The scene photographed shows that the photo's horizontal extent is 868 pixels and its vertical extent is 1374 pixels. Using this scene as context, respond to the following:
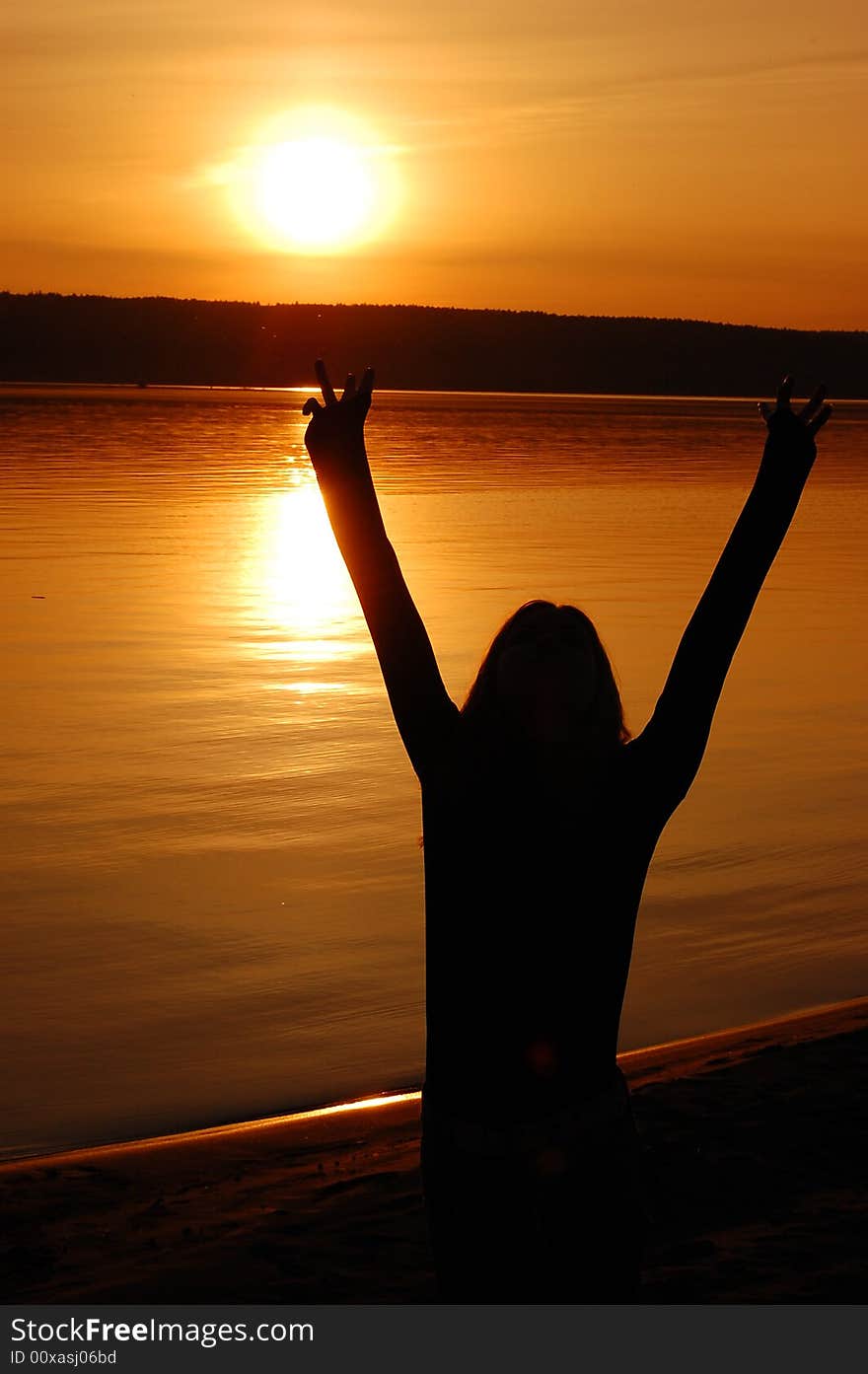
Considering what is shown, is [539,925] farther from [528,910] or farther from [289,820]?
[289,820]

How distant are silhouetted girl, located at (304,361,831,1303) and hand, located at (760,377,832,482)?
0.21 m

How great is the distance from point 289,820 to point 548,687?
8.37 m

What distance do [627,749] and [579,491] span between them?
41756mm

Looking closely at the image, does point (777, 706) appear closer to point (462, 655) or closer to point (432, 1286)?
point (462, 655)

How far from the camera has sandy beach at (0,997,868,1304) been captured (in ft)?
15.9

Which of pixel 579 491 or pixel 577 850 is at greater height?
pixel 579 491

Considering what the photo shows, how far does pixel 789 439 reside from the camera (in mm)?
2875

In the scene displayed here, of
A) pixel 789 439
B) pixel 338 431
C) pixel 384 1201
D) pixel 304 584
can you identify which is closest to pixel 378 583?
pixel 338 431

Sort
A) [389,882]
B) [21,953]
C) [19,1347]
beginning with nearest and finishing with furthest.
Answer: [19,1347] → [21,953] → [389,882]

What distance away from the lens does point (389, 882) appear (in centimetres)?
973

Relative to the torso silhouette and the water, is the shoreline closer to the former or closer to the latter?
the water

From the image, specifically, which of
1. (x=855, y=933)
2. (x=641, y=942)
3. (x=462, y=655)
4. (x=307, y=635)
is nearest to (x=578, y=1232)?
(x=641, y=942)

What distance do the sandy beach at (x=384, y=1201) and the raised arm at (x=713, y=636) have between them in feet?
8.29

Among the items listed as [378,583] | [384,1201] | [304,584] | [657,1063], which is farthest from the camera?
[304,584]
